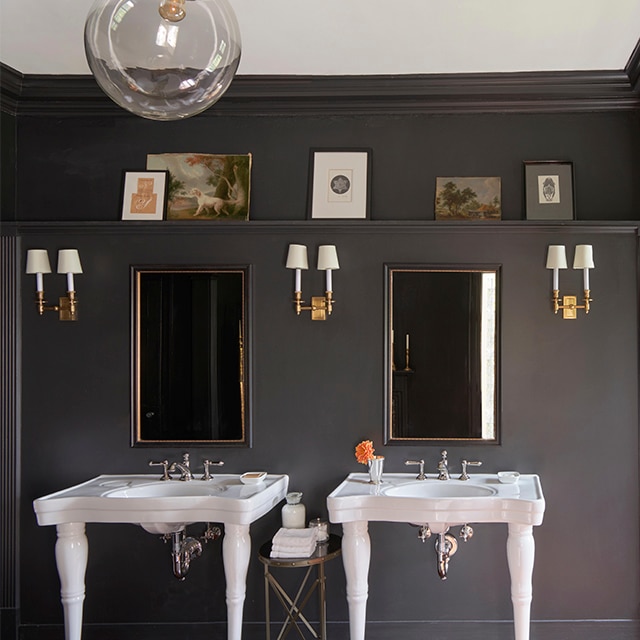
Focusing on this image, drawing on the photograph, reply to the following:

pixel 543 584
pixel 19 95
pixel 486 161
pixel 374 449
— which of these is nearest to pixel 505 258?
pixel 486 161

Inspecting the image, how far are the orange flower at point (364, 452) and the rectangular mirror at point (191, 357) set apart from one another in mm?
605

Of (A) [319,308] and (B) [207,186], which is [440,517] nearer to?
(A) [319,308]

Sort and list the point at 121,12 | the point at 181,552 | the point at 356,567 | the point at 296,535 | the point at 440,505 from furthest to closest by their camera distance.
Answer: the point at 181,552 → the point at 296,535 → the point at 356,567 → the point at 440,505 → the point at 121,12

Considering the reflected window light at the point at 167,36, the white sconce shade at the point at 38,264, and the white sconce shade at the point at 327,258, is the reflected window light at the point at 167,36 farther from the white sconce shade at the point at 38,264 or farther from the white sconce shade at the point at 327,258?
the white sconce shade at the point at 38,264

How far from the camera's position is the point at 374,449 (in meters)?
3.94

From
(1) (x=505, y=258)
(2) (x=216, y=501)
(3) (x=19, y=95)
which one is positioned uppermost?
(3) (x=19, y=95)

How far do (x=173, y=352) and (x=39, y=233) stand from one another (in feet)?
3.05

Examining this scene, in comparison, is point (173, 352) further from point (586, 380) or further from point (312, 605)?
point (586, 380)

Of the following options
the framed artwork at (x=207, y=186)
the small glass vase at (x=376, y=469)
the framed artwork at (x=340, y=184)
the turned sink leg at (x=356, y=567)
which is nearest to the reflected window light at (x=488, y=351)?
the small glass vase at (x=376, y=469)

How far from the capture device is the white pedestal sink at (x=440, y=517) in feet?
Result: 10.8

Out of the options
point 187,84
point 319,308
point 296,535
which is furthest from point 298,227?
point 187,84

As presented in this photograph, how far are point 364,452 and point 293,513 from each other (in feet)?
1.51

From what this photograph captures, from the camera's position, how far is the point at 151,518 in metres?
3.36

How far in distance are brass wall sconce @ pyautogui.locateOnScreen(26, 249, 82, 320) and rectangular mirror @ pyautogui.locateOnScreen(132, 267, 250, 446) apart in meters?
0.30
